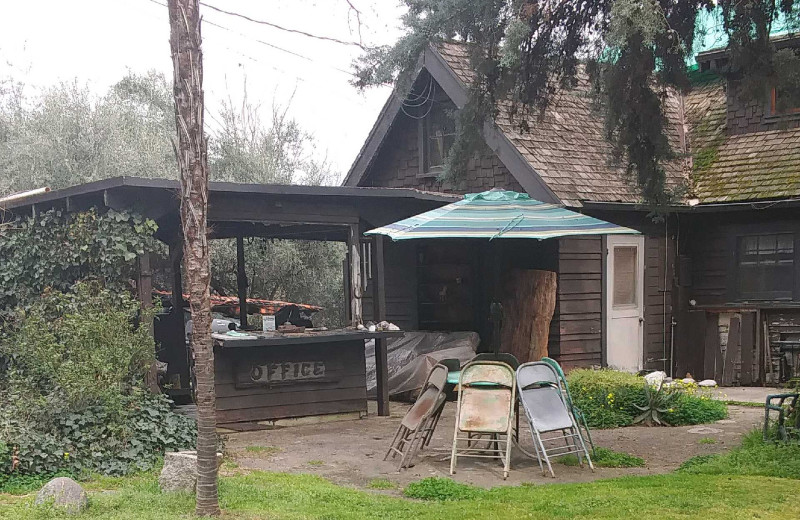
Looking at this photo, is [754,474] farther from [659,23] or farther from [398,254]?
[398,254]

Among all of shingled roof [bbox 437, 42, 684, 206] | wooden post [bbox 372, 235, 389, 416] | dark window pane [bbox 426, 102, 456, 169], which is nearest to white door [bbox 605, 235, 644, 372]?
shingled roof [bbox 437, 42, 684, 206]

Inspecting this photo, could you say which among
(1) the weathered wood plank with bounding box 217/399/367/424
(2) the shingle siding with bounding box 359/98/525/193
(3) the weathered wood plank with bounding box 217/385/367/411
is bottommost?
(1) the weathered wood plank with bounding box 217/399/367/424

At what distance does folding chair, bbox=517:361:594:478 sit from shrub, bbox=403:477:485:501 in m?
1.03

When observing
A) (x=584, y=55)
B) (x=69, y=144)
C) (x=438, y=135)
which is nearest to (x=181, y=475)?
(x=584, y=55)

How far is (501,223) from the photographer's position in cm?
935

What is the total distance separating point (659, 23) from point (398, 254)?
26.5 feet

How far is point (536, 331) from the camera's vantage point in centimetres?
1334

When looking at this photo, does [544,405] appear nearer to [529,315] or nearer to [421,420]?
[421,420]

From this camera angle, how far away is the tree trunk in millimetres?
13328

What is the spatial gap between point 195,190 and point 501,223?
14.1ft

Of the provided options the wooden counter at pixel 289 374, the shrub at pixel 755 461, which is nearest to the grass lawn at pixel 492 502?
the shrub at pixel 755 461

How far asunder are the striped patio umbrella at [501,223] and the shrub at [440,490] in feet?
9.80

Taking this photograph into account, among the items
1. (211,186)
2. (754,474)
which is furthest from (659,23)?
(211,186)

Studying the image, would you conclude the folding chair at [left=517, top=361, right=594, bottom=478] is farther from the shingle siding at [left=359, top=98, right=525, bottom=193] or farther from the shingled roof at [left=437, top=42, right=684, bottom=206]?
the shingle siding at [left=359, top=98, right=525, bottom=193]
